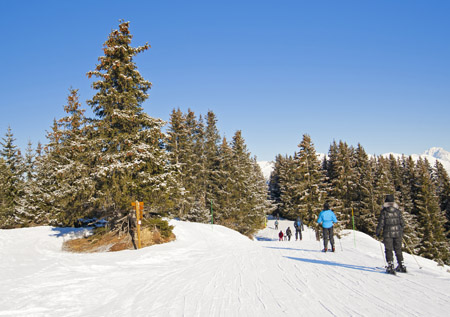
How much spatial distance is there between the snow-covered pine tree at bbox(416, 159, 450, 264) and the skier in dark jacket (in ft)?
153

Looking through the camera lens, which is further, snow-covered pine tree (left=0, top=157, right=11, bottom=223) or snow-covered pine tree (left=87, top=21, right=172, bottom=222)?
snow-covered pine tree (left=0, top=157, right=11, bottom=223)

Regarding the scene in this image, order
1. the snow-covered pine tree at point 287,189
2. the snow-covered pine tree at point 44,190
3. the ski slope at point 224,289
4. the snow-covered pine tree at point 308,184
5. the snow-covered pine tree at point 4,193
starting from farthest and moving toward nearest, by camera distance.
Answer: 1. the snow-covered pine tree at point 287,189
2. the snow-covered pine tree at point 308,184
3. the snow-covered pine tree at point 4,193
4. the snow-covered pine tree at point 44,190
5. the ski slope at point 224,289

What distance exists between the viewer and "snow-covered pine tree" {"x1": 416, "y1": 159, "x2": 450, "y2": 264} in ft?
143

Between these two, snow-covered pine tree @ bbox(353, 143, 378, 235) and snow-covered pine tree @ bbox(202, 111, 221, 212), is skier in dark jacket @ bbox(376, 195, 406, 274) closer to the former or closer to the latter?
snow-covered pine tree @ bbox(202, 111, 221, 212)

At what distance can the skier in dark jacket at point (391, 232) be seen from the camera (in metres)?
6.97

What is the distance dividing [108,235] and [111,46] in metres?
12.1

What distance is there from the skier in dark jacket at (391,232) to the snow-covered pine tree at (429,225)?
46687mm

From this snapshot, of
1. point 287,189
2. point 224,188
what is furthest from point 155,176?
point 287,189

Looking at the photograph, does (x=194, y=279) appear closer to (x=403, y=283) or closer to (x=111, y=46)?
(x=403, y=283)

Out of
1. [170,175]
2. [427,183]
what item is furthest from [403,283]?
[427,183]

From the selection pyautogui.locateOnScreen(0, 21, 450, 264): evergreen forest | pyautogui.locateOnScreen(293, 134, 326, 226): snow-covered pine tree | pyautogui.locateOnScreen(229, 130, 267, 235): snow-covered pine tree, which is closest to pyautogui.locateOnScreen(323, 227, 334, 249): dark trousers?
pyautogui.locateOnScreen(0, 21, 450, 264): evergreen forest

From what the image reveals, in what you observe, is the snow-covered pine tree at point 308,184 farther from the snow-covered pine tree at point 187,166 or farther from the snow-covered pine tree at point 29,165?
the snow-covered pine tree at point 29,165

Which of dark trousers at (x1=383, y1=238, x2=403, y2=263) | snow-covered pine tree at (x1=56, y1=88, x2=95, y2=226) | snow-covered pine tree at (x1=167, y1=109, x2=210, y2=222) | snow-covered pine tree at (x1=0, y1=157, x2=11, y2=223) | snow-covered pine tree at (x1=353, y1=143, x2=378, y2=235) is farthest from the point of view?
snow-covered pine tree at (x1=353, y1=143, x2=378, y2=235)

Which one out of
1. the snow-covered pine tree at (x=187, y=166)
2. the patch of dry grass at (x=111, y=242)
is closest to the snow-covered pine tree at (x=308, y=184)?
the snow-covered pine tree at (x=187, y=166)
